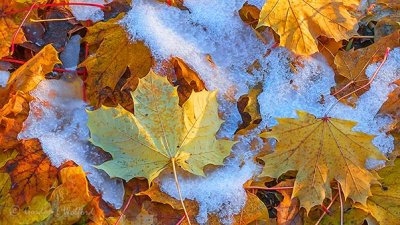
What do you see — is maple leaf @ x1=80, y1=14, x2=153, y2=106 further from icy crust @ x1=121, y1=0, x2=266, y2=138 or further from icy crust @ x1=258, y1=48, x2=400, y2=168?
icy crust @ x1=258, y1=48, x2=400, y2=168

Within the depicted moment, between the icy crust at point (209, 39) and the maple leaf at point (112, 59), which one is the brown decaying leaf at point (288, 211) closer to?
the icy crust at point (209, 39)

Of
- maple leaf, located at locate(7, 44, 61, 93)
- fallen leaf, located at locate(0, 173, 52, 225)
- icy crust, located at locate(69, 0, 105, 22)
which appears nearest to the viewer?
fallen leaf, located at locate(0, 173, 52, 225)

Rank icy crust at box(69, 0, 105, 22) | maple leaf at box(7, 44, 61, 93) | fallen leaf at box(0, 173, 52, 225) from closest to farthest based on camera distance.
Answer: fallen leaf at box(0, 173, 52, 225), maple leaf at box(7, 44, 61, 93), icy crust at box(69, 0, 105, 22)

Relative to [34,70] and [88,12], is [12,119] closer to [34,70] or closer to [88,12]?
[34,70]

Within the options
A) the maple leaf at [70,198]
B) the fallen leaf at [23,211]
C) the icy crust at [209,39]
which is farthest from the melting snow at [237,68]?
the fallen leaf at [23,211]

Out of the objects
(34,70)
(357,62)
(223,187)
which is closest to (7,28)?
(34,70)

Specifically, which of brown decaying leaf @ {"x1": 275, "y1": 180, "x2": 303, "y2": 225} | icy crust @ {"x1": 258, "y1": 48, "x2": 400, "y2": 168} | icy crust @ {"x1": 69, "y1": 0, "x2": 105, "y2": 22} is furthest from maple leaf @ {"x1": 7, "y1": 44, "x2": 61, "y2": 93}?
brown decaying leaf @ {"x1": 275, "y1": 180, "x2": 303, "y2": 225}

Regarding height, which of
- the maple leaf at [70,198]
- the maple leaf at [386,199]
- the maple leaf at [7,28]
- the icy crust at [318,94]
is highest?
the icy crust at [318,94]
